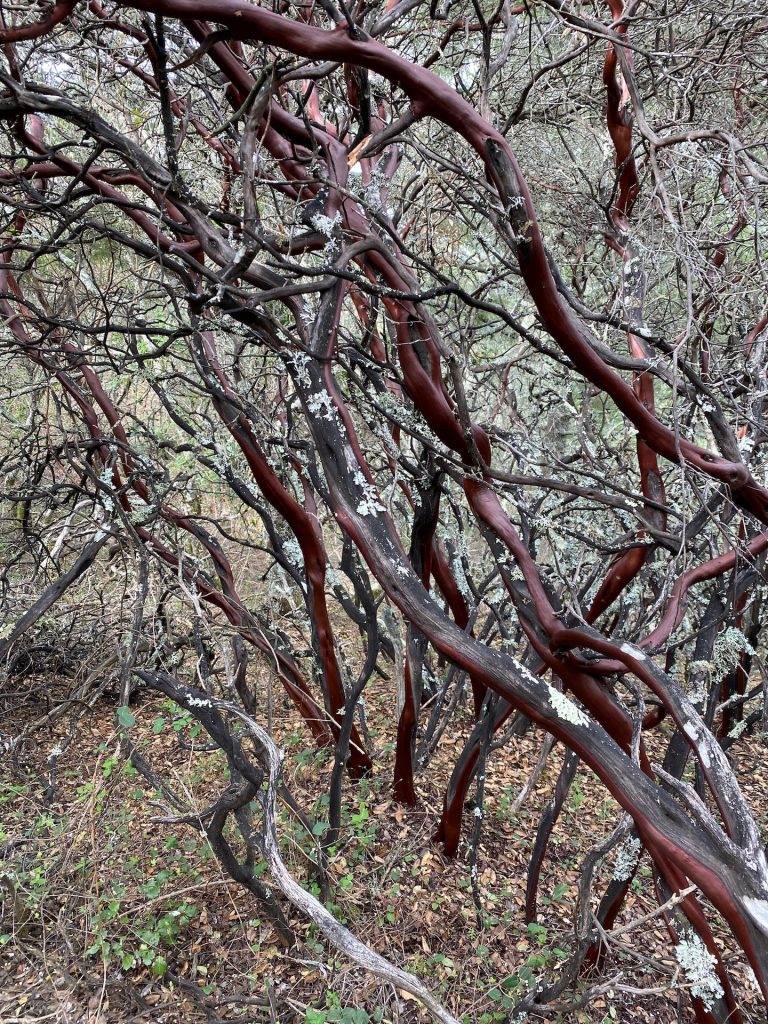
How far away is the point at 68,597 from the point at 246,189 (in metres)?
4.23

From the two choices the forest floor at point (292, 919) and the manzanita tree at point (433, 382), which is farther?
the forest floor at point (292, 919)

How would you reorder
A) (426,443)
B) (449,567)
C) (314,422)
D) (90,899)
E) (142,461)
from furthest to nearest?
(449,567), (142,461), (90,899), (426,443), (314,422)

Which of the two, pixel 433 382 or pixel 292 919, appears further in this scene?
pixel 292 919

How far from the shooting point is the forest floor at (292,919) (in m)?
2.41

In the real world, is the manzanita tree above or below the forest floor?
above

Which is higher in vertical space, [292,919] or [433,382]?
[433,382]

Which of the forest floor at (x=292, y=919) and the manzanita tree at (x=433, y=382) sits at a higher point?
the manzanita tree at (x=433, y=382)

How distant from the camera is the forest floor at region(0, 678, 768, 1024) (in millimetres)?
2408

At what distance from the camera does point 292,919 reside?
2.81 m

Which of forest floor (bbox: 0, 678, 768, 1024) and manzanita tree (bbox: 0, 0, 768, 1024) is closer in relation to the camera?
manzanita tree (bbox: 0, 0, 768, 1024)

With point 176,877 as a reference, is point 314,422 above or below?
above

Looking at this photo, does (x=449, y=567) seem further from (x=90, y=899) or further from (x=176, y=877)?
(x=90, y=899)

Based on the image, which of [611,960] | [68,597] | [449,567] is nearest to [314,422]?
[449,567]

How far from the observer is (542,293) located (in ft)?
5.54
